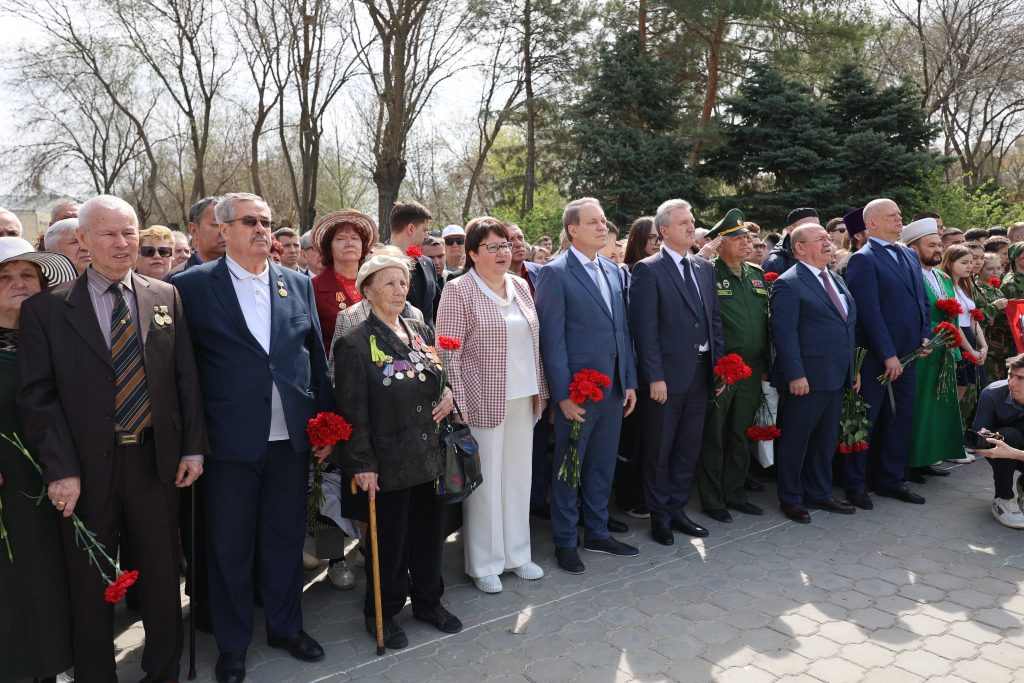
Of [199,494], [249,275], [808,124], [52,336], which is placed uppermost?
[808,124]

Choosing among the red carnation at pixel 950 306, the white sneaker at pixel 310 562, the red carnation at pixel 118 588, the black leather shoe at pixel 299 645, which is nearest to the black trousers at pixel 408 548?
the black leather shoe at pixel 299 645

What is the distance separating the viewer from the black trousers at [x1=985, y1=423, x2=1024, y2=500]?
18.2ft

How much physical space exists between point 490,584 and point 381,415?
1.45m

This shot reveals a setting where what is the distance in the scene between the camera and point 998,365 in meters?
7.88

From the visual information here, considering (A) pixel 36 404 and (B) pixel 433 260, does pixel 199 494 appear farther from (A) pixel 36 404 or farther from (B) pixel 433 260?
(B) pixel 433 260

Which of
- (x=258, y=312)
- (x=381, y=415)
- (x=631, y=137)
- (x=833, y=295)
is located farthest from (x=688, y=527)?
(x=631, y=137)

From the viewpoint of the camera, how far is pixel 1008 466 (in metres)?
5.59

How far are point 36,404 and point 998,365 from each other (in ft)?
28.5

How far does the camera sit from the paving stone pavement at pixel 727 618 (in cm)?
365

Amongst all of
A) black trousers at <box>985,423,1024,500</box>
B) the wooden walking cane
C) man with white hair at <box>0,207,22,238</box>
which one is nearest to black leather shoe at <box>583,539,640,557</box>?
the wooden walking cane

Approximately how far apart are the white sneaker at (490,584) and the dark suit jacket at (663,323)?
5.69 ft

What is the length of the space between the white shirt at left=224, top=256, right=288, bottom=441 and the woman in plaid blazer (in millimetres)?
1136

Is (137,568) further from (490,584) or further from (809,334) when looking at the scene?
(809,334)

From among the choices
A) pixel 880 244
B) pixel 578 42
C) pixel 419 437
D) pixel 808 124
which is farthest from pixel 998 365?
pixel 578 42
